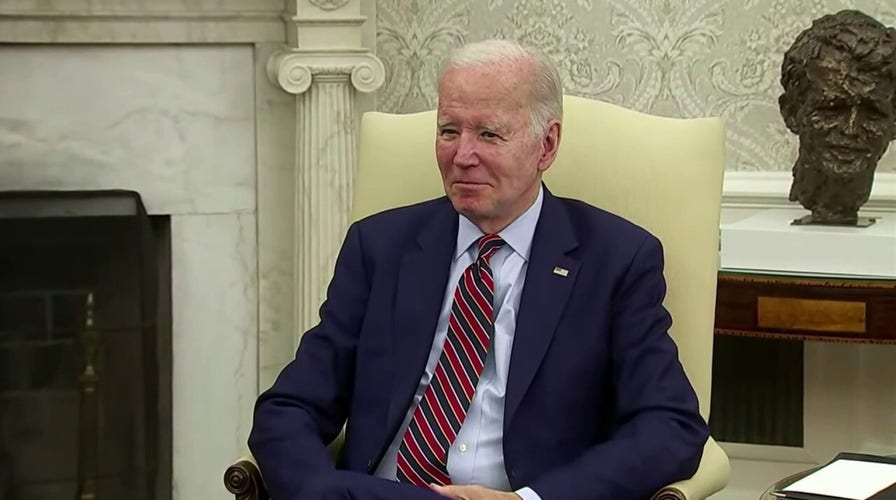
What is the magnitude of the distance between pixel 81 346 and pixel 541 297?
5.22 feet

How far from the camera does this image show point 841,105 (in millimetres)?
2631

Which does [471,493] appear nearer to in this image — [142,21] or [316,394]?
[316,394]

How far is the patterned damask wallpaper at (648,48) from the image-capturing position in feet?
10.5

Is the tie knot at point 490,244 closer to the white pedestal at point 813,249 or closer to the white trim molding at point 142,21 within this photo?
the white pedestal at point 813,249

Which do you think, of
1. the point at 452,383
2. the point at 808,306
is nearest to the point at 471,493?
the point at 452,383

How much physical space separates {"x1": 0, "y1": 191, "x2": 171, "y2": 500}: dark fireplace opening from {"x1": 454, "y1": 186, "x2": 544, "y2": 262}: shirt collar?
1334mm

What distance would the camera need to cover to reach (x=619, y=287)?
1.96 m

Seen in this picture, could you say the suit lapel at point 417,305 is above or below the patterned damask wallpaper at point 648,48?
below

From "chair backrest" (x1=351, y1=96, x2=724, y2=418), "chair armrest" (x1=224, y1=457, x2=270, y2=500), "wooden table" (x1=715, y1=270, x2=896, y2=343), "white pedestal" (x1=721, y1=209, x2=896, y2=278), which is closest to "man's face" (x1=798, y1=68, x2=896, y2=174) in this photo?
"white pedestal" (x1=721, y1=209, x2=896, y2=278)

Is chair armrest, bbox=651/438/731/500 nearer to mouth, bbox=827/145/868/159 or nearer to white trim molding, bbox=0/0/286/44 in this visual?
mouth, bbox=827/145/868/159

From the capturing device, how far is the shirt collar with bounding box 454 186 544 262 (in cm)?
202

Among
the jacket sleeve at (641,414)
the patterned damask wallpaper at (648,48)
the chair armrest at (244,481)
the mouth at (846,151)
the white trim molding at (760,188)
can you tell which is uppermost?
the patterned damask wallpaper at (648,48)

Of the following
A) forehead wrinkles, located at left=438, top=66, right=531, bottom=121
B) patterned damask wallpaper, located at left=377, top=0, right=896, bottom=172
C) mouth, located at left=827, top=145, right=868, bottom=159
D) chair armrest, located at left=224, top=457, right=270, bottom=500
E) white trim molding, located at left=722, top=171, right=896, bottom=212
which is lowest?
chair armrest, located at left=224, top=457, right=270, bottom=500

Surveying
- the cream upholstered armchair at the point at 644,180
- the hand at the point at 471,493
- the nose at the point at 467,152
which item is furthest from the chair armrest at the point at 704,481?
the nose at the point at 467,152
